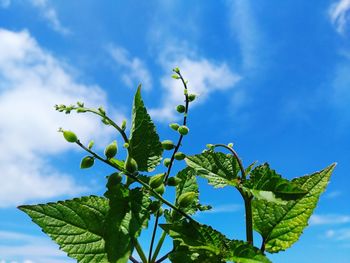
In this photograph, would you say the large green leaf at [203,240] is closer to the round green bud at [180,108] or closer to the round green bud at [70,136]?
the round green bud at [70,136]

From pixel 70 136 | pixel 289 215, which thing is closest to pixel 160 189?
pixel 70 136

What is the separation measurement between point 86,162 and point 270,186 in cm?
49

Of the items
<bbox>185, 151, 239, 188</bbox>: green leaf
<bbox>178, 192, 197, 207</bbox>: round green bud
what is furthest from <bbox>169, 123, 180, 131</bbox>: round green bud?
<bbox>178, 192, 197, 207</bbox>: round green bud

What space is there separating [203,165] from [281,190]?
0.27 meters

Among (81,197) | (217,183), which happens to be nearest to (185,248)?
(217,183)

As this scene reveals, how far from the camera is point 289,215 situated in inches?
52.5

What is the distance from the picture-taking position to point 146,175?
1.31 metres

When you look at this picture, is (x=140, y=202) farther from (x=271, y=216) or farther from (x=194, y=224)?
(x=271, y=216)

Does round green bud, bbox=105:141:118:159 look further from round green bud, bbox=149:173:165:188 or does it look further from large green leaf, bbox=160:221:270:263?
large green leaf, bbox=160:221:270:263

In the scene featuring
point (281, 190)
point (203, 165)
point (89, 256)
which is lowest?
point (89, 256)

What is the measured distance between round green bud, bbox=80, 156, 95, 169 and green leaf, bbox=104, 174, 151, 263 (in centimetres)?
8

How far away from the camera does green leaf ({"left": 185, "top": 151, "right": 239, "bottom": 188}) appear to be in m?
1.36

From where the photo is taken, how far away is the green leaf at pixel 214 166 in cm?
136

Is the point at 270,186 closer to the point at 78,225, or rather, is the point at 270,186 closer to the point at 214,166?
the point at 214,166
